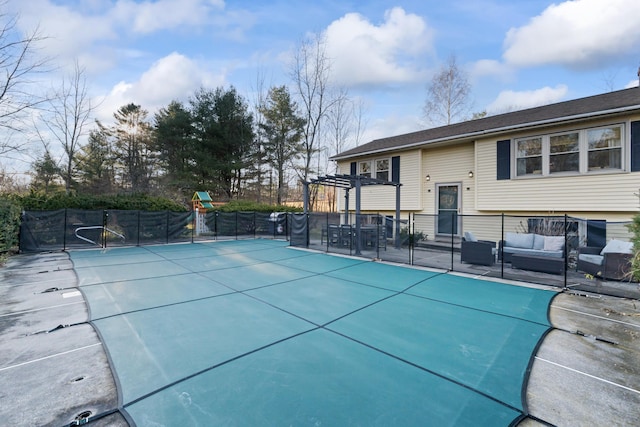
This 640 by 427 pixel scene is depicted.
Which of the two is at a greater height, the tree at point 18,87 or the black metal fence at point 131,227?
the tree at point 18,87

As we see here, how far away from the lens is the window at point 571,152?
25.3ft

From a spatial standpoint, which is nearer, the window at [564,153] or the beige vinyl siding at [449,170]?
the window at [564,153]

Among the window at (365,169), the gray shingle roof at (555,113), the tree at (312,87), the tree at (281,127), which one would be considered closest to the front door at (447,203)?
the gray shingle roof at (555,113)

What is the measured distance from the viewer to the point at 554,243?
698cm

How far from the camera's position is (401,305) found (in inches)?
177

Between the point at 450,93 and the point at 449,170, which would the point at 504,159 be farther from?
the point at 450,93

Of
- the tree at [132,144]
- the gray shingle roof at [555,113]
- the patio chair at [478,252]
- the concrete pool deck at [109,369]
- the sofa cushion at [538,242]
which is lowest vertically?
the concrete pool deck at [109,369]

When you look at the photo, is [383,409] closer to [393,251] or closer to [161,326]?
[161,326]

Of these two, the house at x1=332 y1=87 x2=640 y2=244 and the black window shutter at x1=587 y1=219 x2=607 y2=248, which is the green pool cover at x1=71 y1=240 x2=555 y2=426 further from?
the house at x1=332 y1=87 x2=640 y2=244

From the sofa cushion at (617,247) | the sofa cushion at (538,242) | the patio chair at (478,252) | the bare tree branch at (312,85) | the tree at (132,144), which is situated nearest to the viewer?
the sofa cushion at (617,247)

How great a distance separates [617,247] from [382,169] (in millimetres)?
8094

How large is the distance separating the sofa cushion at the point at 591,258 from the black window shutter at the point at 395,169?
6618 millimetres

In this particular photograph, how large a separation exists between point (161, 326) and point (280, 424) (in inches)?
95.1

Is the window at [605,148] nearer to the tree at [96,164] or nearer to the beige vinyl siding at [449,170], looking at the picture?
the beige vinyl siding at [449,170]
